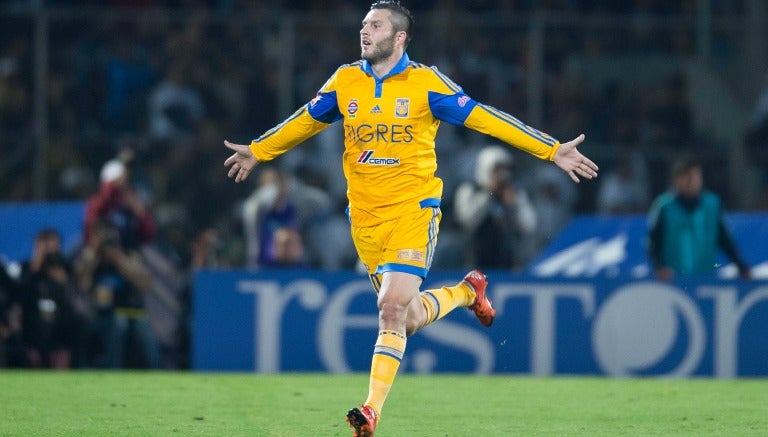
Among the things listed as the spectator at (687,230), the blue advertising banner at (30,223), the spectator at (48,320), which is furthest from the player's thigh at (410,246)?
the blue advertising banner at (30,223)

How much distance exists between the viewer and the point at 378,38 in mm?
8320

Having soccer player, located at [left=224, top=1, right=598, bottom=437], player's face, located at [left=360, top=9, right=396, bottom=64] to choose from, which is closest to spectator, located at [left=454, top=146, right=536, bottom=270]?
soccer player, located at [left=224, top=1, right=598, bottom=437]

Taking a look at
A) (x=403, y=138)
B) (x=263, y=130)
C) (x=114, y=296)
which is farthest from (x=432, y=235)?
(x=263, y=130)

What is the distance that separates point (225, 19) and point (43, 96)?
2010mm

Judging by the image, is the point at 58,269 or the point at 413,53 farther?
the point at 413,53

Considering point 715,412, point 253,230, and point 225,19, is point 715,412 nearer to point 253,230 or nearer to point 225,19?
point 253,230

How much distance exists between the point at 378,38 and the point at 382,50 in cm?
7

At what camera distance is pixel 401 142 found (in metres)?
8.30

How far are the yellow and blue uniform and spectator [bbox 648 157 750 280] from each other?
17.5 feet

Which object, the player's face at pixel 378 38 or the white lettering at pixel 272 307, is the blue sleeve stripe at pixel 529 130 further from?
the white lettering at pixel 272 307

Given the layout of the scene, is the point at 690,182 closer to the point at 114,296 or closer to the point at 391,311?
the point at 114,296

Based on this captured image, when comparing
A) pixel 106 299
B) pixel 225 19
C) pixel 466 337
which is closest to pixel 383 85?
pixel 466 337

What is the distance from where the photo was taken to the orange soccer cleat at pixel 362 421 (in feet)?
23.7

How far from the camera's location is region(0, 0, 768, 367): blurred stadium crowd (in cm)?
1454
